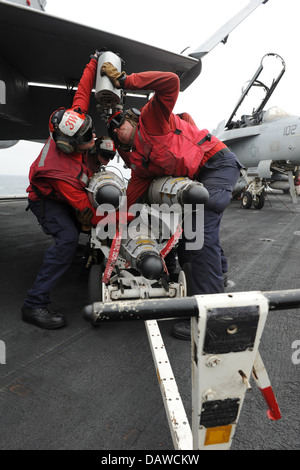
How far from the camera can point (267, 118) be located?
11180 mm

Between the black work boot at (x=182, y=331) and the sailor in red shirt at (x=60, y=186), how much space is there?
1036mm

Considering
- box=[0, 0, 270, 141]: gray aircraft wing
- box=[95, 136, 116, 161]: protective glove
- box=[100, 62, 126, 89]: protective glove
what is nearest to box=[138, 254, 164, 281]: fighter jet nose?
box=[100, 62, 126, 89]: protective glove

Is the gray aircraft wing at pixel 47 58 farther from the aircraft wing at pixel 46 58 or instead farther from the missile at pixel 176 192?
the missile at pixel 176 192

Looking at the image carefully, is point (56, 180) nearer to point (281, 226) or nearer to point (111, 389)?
point (111, 389)

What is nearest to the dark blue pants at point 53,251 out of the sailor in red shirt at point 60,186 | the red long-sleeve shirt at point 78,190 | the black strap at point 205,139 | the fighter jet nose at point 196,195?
the sailor in red shirt at point 60,186

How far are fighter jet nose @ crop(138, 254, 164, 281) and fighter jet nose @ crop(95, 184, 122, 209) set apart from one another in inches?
22.1

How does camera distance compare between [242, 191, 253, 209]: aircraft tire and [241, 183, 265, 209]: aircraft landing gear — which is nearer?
[241, 183, 265, 209]: aircraft landing gear

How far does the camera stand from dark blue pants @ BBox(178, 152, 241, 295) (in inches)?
105

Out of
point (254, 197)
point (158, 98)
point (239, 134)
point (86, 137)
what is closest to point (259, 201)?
point (254, 197)

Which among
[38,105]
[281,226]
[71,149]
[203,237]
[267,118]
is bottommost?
[281,226]

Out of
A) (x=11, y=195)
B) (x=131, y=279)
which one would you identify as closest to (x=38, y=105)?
(x=131, y=279)

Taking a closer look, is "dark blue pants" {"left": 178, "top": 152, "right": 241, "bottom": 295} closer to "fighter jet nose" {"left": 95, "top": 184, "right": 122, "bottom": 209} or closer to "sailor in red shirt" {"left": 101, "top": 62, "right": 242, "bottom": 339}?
"sailor in red shirt" {"left": 101, "top": 62, "right": 242, "bottom": 339}

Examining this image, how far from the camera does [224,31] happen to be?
4.34 m
